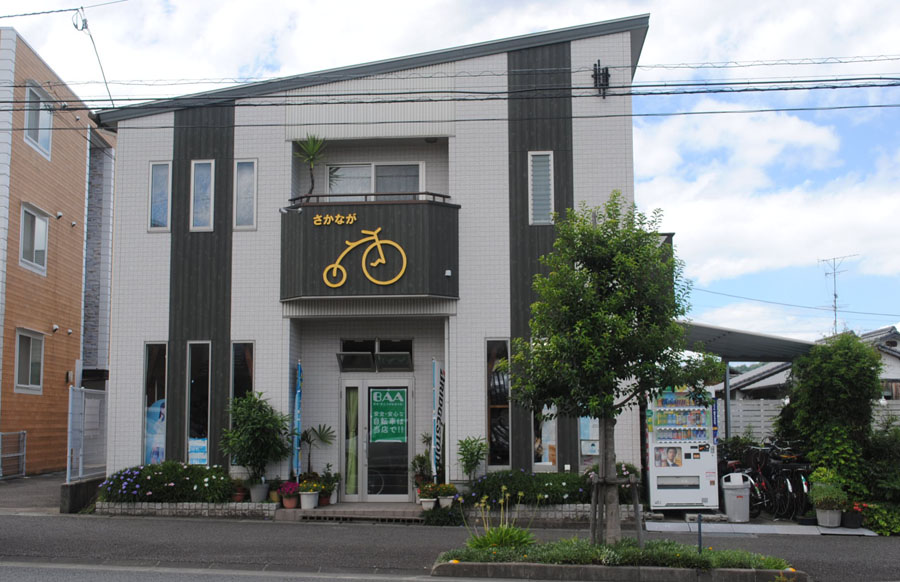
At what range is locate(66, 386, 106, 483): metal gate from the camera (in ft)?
49.4

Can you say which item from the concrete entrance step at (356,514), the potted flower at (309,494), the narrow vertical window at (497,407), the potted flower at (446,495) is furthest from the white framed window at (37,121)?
the potted flower at (446,495)

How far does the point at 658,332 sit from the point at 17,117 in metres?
18.2

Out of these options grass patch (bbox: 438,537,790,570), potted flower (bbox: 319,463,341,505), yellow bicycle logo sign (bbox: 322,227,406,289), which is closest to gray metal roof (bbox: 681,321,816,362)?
grass patch (bbox: 438,537,790,570)

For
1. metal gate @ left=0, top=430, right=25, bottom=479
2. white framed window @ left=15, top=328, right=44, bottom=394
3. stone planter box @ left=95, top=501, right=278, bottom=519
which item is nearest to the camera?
stone planter box @ left=95, top=501, right=278, bottom=519

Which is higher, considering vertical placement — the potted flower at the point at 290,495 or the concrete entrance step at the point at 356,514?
the potted flower at the point at 290,495

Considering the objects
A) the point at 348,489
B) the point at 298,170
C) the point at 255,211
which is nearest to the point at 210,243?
the point at 255,211

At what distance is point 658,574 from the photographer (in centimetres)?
960

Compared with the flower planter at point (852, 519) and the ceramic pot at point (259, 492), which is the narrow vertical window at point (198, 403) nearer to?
the ceramic pot at point (259, 492)

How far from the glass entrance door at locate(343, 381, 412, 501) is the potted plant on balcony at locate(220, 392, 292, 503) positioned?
1.35 meters

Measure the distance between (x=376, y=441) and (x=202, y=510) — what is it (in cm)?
334

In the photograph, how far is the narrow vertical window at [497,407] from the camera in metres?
Result: 14.6

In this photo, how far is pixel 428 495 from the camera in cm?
1382

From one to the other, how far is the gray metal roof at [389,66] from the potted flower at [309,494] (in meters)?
7.39

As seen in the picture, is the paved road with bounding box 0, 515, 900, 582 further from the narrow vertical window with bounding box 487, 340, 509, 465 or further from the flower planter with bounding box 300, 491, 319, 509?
the narrow vertical window with bounding box 487, 340, 509, 465
